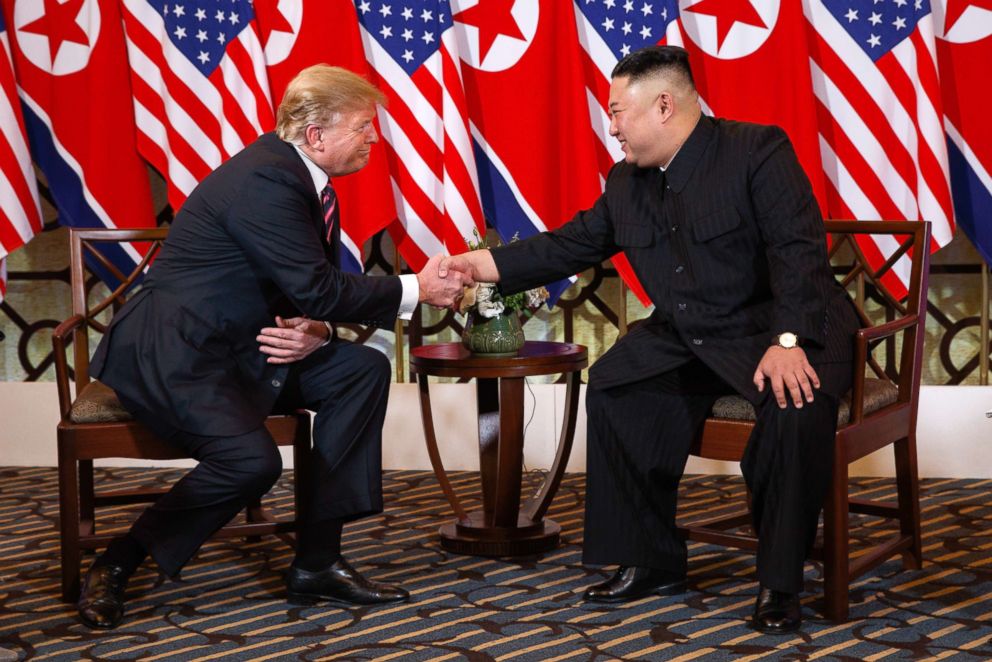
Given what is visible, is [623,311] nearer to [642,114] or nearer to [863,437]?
[642,114]

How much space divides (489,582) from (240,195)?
3.89 feet

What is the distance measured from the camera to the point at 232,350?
3.14 meters

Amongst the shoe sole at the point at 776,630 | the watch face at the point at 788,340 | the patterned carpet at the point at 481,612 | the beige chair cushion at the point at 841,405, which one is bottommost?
the patterned carpet at the point at 481,612

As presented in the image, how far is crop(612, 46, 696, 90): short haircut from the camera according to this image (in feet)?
10.3

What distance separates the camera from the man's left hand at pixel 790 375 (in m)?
2.87

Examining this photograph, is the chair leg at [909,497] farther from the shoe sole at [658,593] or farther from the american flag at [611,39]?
the american flag at [611,39]

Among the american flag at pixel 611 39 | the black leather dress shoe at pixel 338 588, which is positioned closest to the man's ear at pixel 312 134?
the black leather dress shoe at pixel 338 588

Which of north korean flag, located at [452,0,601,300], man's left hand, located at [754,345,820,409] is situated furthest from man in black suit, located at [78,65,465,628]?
north korean flag, located at [452,0,601,300]

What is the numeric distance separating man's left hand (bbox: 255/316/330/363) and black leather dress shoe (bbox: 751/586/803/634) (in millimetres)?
1253

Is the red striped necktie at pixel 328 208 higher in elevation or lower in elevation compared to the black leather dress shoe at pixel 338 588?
higher

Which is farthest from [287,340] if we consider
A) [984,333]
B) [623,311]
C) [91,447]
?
[984,333]

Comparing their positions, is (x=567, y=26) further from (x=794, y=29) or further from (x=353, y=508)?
(x=353, y=508)

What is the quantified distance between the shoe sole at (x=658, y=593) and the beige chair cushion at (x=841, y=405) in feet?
1.48

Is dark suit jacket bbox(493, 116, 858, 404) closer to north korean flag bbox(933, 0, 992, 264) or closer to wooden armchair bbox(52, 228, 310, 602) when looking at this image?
wooden armchair bbox(52, 228, 310, 602)
